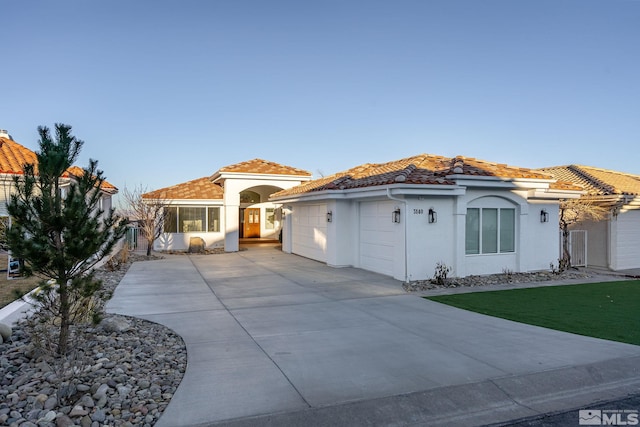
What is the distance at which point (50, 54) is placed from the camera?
13.0m

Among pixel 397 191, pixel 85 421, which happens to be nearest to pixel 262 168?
pixel 397 191

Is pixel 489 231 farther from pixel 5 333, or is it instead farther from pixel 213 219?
pixel 213 219

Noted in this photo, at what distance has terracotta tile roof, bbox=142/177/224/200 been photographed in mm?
21938

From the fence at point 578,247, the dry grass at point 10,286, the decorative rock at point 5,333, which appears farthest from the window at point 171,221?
the fence at point 578,247

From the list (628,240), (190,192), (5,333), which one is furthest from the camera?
(190,192)

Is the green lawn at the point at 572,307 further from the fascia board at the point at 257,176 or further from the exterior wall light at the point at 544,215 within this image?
the fascia board at the point at 257,176

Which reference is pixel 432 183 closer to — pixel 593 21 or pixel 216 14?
pixel 593 21

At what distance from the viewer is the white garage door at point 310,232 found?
17.2 meters

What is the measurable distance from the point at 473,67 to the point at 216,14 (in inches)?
423

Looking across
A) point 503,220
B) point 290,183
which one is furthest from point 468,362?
point 290,183

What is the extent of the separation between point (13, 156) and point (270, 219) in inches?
649

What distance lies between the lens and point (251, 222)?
1164 inches

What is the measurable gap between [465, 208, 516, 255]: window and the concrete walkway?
14.3ft
